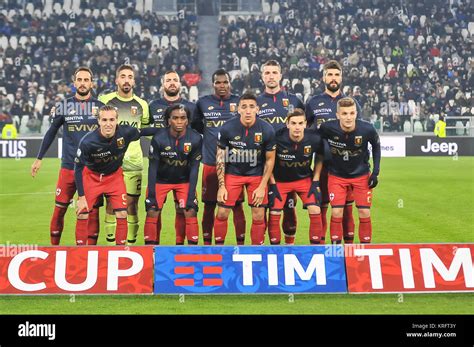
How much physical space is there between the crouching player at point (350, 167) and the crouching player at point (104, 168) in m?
2.48

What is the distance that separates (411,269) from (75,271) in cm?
351

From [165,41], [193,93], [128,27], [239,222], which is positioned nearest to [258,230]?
[239,222]

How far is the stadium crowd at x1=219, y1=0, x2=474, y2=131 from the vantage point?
35188 mm

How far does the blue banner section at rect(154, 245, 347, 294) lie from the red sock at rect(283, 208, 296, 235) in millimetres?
2202

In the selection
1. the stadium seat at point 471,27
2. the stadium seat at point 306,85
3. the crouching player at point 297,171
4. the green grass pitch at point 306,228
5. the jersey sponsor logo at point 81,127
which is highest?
the stadium seat at point 471,27

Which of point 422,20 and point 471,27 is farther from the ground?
point 422,20

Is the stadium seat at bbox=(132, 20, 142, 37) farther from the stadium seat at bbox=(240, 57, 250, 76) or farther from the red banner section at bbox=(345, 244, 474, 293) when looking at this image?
the red banner section at bbox=(345, 244, 474, 293)

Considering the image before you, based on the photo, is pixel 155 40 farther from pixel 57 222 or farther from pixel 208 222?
pixel 208 222

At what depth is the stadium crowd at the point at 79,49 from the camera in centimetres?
3475

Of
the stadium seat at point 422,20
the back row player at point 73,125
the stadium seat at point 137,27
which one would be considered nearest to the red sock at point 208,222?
the back row player at point 73,125

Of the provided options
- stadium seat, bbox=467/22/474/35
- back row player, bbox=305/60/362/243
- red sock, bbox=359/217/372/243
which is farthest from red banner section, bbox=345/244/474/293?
stadium seat, bbox=467/22/474/35

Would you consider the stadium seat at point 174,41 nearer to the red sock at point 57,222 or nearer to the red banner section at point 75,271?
the red sock at point 57,222

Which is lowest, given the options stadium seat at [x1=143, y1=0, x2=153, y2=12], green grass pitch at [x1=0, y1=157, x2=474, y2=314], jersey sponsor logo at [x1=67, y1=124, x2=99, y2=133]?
green grass pitch at [x1=0, y1=157, x2=474, y2=314]

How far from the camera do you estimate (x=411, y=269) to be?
8.45 m
